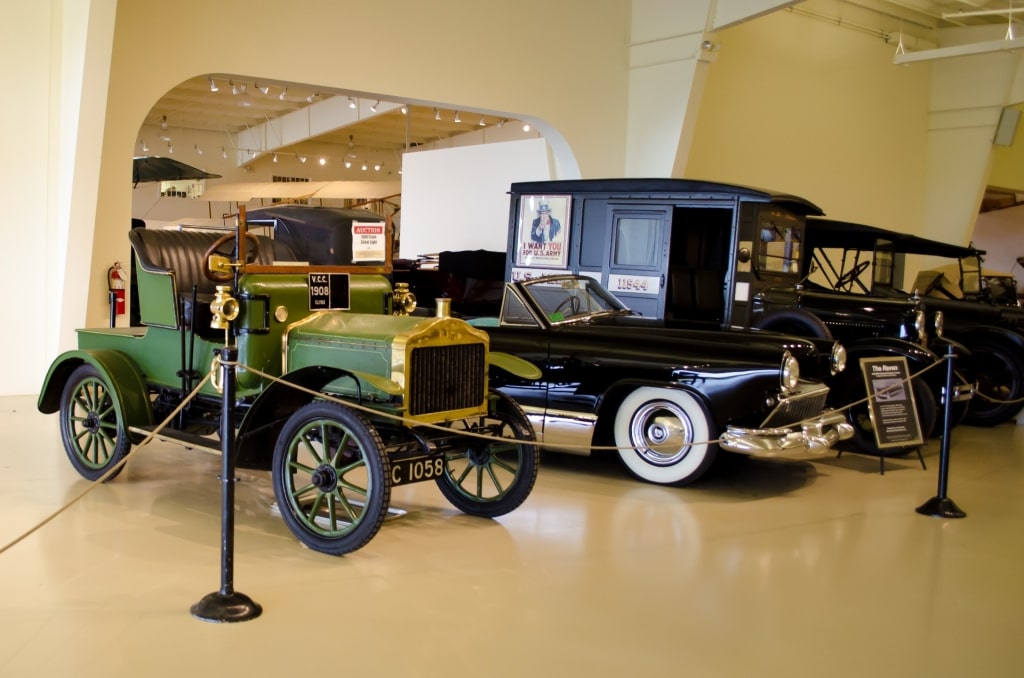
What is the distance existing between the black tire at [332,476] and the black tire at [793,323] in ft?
13.4

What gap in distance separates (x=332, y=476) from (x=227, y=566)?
2.46ft

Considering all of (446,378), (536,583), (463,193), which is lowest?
(536,583)

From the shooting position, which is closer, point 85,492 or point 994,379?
point 85,492

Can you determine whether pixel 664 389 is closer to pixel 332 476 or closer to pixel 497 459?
pixel 497 459

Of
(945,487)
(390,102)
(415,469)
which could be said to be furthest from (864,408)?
(390,102)

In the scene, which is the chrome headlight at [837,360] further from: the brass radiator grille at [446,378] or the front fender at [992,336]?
the front fender at [992,336]

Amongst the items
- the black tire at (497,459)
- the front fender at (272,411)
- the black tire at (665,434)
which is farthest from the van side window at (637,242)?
the front fender at (272,411)

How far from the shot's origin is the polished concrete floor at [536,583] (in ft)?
10.3

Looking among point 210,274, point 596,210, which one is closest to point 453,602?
point 210,274

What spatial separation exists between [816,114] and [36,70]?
10839 millimetres

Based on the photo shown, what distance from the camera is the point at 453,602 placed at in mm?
3641

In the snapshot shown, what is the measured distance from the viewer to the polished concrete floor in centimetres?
315

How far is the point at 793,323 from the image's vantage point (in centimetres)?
734

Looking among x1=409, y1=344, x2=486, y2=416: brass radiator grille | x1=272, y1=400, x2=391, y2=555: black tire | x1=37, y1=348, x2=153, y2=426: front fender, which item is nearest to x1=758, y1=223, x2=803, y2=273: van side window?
x1=409, y1=344, x2=486, y2=416: brass radiator grille
